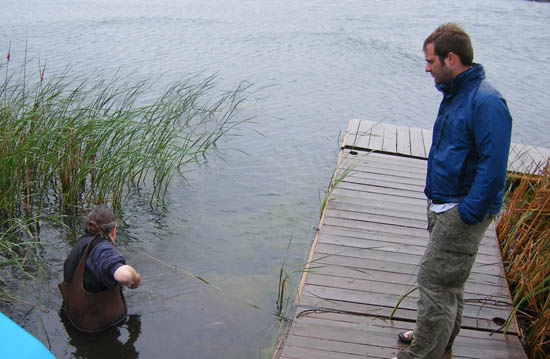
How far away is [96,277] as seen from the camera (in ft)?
11.0

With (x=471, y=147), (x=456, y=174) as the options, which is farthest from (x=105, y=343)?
(x=471, y=147)

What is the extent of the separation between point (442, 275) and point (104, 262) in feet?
6.28

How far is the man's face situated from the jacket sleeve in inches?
6.9

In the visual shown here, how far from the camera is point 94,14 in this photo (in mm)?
14266

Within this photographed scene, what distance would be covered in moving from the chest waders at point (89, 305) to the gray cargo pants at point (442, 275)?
1.93 m

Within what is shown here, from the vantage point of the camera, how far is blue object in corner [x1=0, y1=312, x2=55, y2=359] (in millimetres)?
2744

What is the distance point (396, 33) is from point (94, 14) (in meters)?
8.19

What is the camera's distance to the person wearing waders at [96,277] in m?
3.23

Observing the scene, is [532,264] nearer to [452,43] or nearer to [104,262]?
[452,43]

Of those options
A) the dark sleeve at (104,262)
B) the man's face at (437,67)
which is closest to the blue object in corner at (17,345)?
the dark sleeve at (104,262)

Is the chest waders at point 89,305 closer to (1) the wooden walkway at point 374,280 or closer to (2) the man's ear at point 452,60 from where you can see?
(1) the wooden walkway at point 374,280

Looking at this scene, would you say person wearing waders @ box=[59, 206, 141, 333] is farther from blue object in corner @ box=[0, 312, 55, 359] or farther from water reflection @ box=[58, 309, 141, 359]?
blue object in corner @ box=[0, 312, 55, 359]

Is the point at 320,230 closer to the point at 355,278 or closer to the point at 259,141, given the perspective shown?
the point at 355,278

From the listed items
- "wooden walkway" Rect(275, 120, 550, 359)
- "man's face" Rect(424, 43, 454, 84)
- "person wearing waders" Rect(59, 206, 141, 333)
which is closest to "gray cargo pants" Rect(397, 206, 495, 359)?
"wooden walkway" Rect(275, 120, 550, 359)
